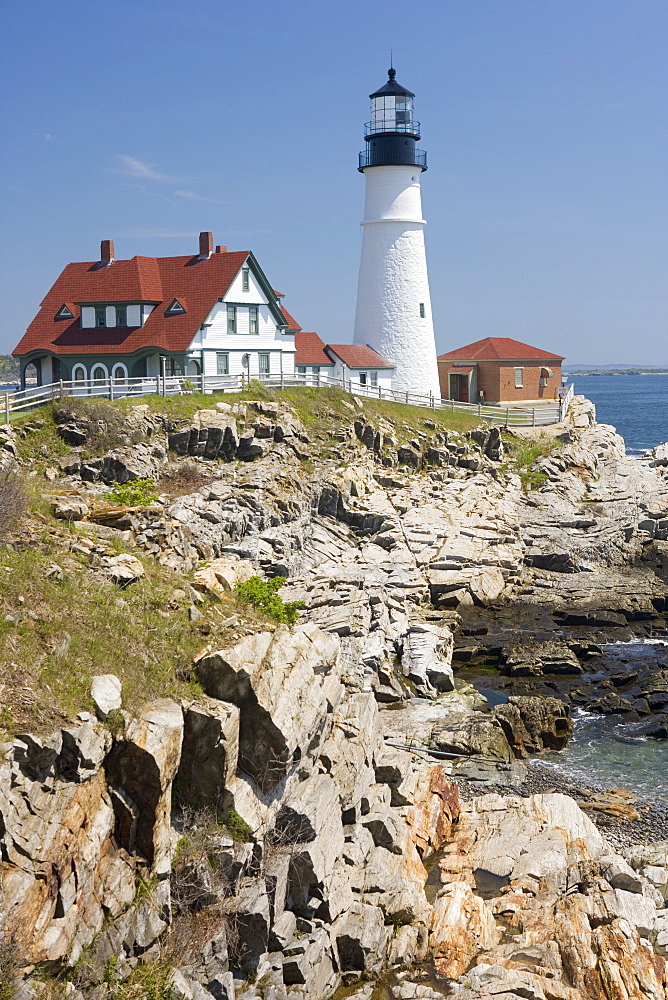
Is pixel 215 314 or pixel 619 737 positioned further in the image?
pixel 215 314

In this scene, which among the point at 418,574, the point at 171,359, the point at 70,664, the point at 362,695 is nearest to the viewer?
the point at 70,664

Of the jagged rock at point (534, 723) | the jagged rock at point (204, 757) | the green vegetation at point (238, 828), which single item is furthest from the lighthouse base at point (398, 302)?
the green vegetation at point (238, 828)

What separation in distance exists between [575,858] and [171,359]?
1167 inches

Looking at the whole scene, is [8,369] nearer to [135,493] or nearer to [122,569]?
[135,493]

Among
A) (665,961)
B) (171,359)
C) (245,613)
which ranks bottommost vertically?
(665,961)

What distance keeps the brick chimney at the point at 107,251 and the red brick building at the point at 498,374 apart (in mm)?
21331

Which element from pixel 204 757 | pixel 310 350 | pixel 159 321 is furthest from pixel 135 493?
pixel 310 350

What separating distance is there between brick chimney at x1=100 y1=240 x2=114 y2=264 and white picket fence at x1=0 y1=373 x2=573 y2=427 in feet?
22.4

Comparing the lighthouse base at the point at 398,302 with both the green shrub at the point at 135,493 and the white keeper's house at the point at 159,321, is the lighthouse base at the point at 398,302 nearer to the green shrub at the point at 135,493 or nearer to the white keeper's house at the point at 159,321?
the white keeper's house at the point at 159,321

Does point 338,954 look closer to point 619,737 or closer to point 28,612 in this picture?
point 28,612

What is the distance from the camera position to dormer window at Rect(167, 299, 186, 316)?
41828 millimetres

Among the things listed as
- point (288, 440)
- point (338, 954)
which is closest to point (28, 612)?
point (338, 954)

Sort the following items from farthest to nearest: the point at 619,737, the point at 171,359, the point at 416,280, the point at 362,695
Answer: the point at 416,280 → the point at 171,359 → the point at 619,737 → the point at 362,695

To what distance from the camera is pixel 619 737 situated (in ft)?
74.0
